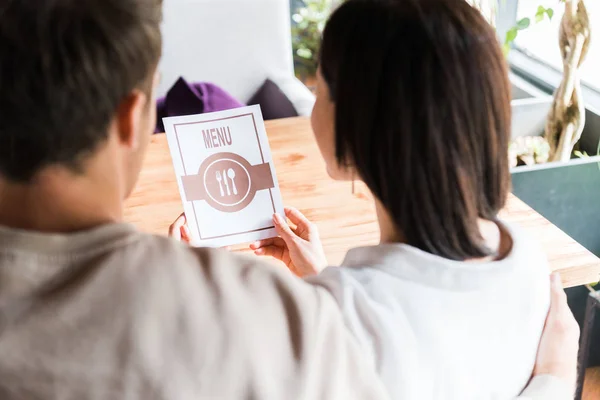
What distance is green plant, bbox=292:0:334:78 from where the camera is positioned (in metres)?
2.86

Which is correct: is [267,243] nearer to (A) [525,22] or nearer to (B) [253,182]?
(B) [253,182]

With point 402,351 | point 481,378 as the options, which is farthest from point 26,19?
point 481,378

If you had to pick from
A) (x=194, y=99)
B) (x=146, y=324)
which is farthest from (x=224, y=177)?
(x=194, y=99)

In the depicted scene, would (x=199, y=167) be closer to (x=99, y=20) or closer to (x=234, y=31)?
(x=99, y=20)

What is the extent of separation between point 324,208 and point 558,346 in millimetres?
536

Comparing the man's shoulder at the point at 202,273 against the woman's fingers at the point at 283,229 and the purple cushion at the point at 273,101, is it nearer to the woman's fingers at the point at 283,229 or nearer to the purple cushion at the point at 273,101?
the woman's fingers at the point at 283,229

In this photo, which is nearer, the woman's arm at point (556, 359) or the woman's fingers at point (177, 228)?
the woman's arm at point (556, 359)

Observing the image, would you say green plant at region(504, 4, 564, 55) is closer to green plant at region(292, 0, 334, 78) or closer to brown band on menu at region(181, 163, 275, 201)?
green plant at region(292, 0, 334, 78)

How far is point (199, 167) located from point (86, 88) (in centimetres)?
50

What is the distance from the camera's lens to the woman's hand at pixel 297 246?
1076 millimetres

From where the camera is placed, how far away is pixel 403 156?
0.73 meters

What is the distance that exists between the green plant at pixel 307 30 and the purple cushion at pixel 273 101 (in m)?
0.36

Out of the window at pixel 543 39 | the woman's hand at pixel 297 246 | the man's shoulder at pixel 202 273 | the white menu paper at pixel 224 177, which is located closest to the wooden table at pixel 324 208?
the woman's hand at pixel 297 246

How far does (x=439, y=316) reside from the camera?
72 centimetres
